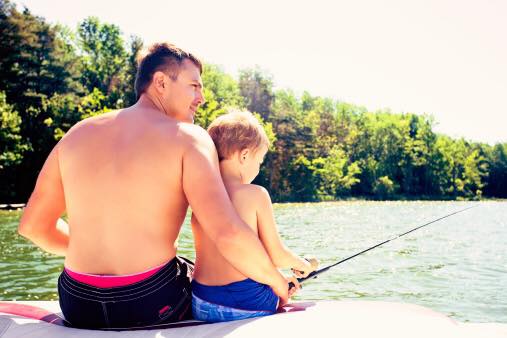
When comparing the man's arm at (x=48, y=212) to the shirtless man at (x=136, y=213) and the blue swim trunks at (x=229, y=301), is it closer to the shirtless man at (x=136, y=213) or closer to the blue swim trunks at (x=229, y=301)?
the shirtless man at (x=136, y=213)

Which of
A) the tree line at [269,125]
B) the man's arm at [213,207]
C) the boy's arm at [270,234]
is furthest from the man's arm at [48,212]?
the tree line at [269,125]

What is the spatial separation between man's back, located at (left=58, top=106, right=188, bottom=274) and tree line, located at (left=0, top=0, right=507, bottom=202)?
50.0ft

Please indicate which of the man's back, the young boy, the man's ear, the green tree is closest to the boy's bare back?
the young boy

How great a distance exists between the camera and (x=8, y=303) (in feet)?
6.89

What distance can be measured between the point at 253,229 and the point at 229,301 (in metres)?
0.28

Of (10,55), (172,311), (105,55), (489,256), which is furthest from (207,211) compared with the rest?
(105,55)

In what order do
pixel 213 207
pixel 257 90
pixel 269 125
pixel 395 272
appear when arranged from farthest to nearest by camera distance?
pixel 257 90 → pixel 269 125 → pixel 395 272 → pixel 213 207

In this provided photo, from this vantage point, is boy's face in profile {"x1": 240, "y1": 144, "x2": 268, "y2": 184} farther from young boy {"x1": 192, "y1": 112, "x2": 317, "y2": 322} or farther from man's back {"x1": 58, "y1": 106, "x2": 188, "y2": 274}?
man's back {"x1": 58, "y1": 106, "x2": 188, "y2": 274}

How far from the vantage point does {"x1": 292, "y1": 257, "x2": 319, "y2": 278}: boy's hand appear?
229cm

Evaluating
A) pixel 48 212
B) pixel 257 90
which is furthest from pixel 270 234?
pixel 257 90

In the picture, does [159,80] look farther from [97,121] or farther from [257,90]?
[257,90]

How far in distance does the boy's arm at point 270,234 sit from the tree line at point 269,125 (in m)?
14.9

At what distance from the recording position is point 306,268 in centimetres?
230

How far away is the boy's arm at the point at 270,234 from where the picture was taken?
205 cm
